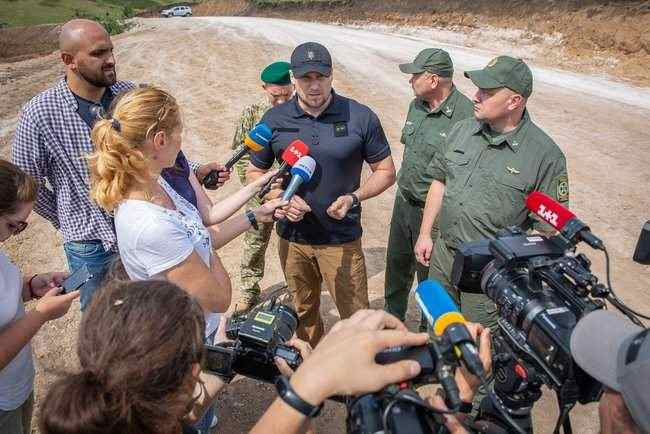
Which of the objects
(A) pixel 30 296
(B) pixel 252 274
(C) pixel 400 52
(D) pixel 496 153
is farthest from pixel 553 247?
(C) pixel 400 52

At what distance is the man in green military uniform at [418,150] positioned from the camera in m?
4.20

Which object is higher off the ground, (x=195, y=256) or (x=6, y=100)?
(x=195, y=256)

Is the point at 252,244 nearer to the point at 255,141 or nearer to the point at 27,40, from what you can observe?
the point at 255,141

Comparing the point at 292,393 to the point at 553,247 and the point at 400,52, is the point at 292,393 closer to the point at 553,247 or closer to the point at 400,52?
the point at 553,247

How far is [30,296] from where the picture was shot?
2.52m

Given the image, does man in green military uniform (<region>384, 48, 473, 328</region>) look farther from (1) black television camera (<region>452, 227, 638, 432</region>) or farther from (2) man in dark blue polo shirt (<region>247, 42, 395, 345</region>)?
(1) black television camera (<region>452, 227, 638, 432</region>)

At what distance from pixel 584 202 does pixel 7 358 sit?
7117 millimetres

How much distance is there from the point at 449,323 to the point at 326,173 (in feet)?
6.64

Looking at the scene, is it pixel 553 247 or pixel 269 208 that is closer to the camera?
pixel 553 247

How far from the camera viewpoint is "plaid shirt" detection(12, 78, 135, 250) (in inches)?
122

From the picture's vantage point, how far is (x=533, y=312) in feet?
5.91

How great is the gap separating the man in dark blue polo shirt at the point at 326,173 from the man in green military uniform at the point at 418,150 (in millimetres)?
773

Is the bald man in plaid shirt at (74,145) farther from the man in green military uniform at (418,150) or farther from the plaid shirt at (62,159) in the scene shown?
the man in green military uniform at (418,150)

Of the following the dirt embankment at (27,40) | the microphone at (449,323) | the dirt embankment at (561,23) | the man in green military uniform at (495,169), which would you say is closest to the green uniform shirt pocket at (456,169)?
the man in green military uniform at (495,169)
